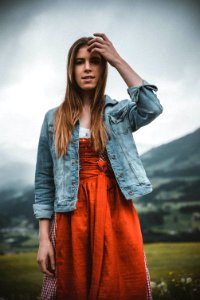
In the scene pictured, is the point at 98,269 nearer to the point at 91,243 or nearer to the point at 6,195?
the point at 91,243

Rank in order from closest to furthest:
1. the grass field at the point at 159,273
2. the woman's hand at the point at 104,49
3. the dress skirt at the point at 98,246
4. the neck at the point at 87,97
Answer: the dress skirt at the point at 98,246
the woman's hand at the point at 104,49
the neck at the point at 87,97
the grass field at the point at 159,273

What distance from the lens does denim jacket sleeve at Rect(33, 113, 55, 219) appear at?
1.72 meters

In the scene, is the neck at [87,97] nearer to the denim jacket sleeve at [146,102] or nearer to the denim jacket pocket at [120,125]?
the denim jacket pocket at [120,125]

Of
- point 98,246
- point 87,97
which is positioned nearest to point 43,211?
point 98,246

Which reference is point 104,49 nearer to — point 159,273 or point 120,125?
point 120,125

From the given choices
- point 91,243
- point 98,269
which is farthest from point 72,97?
point 98,269

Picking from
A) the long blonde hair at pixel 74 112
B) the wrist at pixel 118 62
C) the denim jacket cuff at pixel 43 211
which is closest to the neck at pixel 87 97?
the long blonde hair at pixel 74 112

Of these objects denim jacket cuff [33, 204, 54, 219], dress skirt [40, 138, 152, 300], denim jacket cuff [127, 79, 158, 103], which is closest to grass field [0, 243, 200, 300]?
dress skirt [40, 138, 152, 300]

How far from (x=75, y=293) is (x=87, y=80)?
1.01 metres

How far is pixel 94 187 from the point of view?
1602mm

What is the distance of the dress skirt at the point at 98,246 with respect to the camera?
150 centimetres

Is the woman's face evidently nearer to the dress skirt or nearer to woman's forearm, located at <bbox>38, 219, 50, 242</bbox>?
the dress skirt

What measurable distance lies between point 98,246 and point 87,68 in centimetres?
86

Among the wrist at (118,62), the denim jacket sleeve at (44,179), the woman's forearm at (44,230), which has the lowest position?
the woman's forearm at (44,230)
